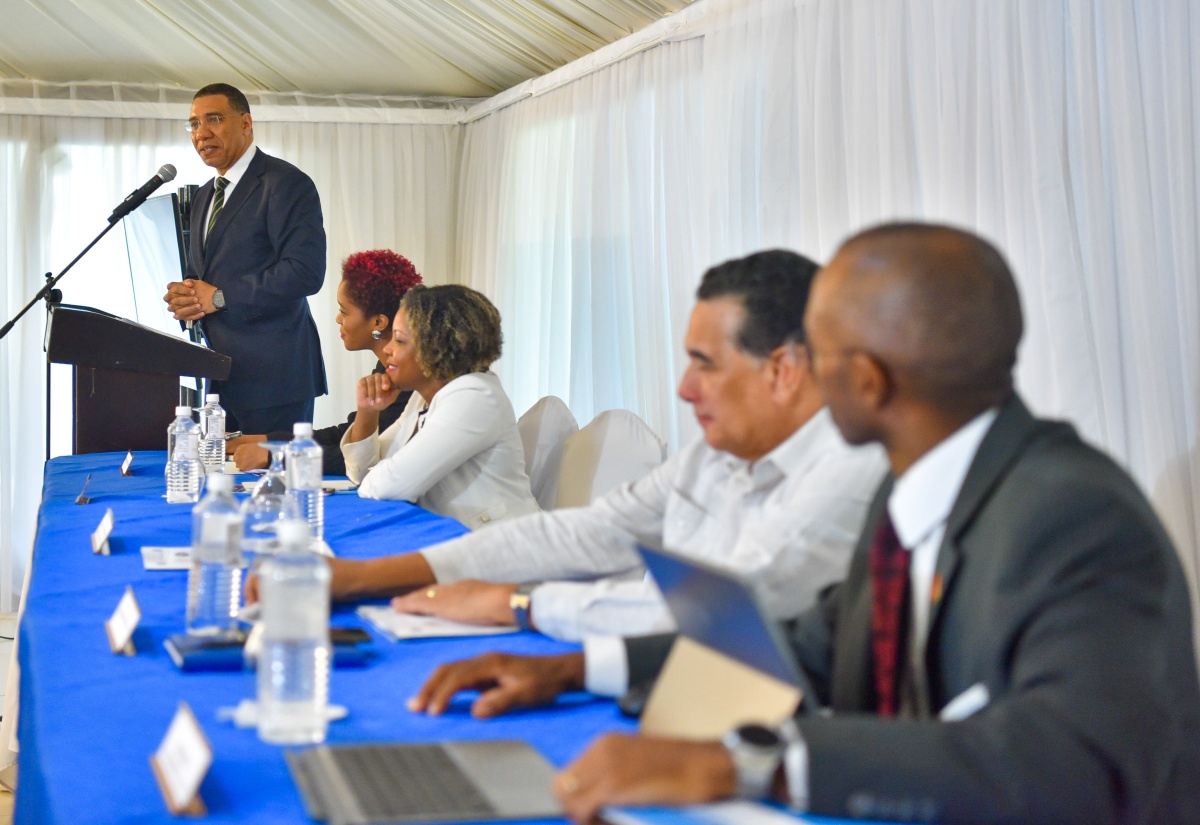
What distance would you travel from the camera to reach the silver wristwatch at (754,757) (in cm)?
86

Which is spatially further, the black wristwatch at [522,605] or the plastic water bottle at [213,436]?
the plastic water bottle at [213,436]

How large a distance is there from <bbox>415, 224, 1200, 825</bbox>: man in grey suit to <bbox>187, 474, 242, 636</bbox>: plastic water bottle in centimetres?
82

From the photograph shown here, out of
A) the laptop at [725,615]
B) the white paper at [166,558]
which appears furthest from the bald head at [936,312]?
the white paper at [166,558]

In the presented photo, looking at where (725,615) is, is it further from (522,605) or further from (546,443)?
(546,443)

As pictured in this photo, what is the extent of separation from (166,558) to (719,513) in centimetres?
100

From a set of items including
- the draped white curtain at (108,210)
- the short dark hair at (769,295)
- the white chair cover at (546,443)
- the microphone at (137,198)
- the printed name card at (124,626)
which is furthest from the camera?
the draped white curtain at (108,210)

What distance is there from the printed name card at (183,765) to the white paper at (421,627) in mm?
492

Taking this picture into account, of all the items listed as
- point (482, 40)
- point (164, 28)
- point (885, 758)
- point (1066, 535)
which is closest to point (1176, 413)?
point (1066, 535)

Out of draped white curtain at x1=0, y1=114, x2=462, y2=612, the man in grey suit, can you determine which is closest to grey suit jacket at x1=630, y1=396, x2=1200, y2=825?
the man in grey suit

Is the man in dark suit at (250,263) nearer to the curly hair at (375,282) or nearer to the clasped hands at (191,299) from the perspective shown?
the clasped hands at (191,299)

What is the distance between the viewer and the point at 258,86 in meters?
5.95

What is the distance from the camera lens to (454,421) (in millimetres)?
3018

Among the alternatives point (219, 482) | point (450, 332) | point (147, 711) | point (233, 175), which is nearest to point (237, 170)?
point (233, 175)

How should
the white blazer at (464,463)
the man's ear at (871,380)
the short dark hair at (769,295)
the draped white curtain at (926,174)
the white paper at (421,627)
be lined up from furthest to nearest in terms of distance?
the white blazer at (464,463)
the draped white curtain at (926,174)
the short dark hair at (769,295)
the white paper at (421,627)
the man's ear at (871,380)
